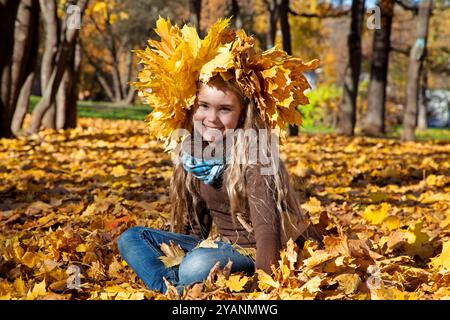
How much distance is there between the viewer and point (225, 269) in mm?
2768

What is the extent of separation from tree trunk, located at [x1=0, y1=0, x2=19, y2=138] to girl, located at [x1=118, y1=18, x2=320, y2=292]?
6.27 metres

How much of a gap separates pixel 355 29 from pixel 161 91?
11.5 m

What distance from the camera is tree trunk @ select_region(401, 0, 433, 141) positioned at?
12.2 metres

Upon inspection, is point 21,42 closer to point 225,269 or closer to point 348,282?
point 225,269

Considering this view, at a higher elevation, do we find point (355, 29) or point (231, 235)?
point (355, 29)

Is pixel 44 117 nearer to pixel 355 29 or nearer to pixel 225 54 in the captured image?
pixel 355 29

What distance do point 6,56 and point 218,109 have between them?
6.96 m

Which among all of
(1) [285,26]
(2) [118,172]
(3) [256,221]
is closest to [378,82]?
(1) [285,26]

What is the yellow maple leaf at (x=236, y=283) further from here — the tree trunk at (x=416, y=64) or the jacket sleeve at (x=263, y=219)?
the tree trunk at (x=416, y=64)

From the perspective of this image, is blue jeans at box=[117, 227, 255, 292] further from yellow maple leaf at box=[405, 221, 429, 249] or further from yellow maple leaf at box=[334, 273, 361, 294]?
yellow maple leaf at box=[405, 221, 429, 249]

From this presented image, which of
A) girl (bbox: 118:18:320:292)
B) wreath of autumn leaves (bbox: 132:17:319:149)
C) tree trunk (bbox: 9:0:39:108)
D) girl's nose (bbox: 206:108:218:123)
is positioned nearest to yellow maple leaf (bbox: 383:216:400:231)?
girl (bbox: 118:18:320:292)

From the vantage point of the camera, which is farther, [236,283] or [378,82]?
[378,82]
